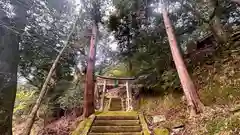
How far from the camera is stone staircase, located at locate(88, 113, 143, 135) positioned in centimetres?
663

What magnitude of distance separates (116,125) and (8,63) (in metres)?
4.00

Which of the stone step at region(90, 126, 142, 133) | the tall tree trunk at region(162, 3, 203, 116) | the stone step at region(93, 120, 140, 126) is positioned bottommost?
the stone step at region(90, 126, 142, 133)

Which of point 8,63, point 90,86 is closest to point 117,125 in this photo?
point 90,86

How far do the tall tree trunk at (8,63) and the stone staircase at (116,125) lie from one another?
2.45 metres

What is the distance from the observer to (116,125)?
726 cm

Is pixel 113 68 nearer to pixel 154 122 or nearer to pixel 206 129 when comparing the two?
pixel 154 122

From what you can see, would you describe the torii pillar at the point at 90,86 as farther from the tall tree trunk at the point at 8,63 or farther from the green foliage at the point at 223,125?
the green foliage at the point at 223,125

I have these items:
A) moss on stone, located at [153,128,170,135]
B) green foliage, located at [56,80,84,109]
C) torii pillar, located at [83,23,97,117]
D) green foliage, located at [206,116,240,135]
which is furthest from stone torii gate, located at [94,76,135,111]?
green foliage, located at [206,116,240,135]

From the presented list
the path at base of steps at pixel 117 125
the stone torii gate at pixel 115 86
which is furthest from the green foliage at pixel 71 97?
the path at base of steps at pixel 117 125

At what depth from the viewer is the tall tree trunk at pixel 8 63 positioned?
5.01m

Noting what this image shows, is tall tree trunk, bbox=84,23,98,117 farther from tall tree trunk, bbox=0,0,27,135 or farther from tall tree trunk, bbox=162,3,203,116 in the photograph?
tall tree trunk, bbox=162,3,203,116

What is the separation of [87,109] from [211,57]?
586 cm

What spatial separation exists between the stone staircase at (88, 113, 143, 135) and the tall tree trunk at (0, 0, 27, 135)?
8.03 ft

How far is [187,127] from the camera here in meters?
5.77
